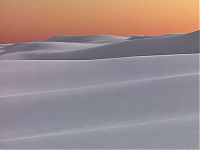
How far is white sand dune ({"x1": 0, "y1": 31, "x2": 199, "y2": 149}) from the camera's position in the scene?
196 centimetres

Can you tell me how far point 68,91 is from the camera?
3.64 meters

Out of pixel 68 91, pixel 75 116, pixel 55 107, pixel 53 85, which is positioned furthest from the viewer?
pixel 53 85

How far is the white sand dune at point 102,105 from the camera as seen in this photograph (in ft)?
6.44

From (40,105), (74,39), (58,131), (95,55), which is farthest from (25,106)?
(74,39)

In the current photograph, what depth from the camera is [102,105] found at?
2893 mm

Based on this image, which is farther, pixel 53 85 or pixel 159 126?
pixel 53 85

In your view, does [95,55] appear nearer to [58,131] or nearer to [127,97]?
[127,97]

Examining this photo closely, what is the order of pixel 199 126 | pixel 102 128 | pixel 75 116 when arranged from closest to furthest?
→ pixel 199 126, pixel 102 128, pixel 75 116

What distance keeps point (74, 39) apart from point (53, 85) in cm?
1842

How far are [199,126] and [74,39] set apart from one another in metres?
20.6

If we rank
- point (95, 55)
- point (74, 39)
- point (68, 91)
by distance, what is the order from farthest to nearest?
1. point (74, 39)
2. point (95, 55)
3. point (68, 91)

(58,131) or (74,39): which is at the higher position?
(58,131)

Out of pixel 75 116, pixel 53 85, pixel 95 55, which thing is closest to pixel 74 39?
pixel 95 55

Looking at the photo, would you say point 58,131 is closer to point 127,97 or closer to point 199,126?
point 199,126
